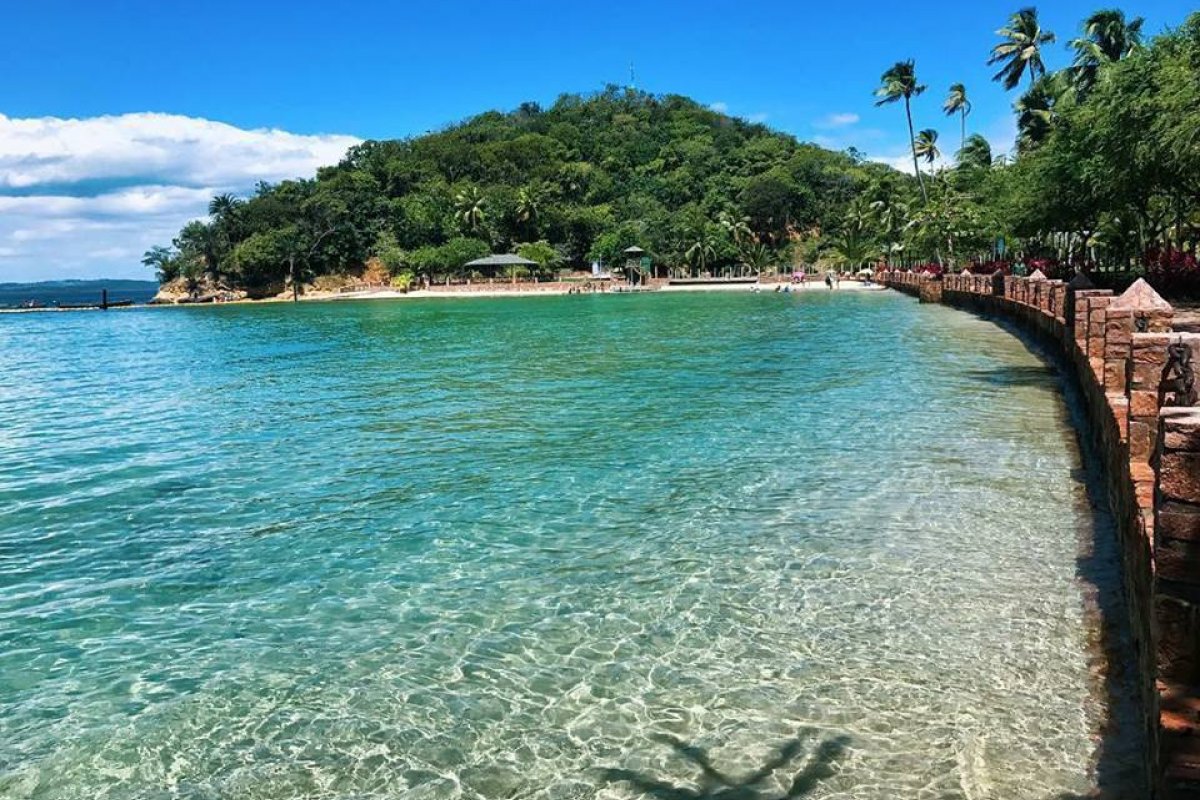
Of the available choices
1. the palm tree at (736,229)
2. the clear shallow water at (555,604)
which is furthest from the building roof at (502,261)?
the clear shallow water at (555,604)

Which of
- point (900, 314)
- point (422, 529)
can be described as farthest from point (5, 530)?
point (900, 314)

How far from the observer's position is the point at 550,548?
938cm

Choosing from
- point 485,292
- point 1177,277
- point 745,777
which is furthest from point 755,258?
point 745,777

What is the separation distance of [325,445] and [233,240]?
11379 cm

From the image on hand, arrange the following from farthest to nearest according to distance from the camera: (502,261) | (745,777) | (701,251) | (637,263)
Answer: (502,261), (637,263), (701,251), (745,777)

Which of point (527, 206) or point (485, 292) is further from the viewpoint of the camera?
point (527, 206)

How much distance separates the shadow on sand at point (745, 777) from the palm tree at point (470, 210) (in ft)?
380

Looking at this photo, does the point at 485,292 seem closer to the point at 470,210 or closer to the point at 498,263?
the point at 498,263

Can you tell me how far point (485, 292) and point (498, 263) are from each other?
17.7 ft

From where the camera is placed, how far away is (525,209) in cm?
11800

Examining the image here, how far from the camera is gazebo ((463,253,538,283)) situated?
4109 inches

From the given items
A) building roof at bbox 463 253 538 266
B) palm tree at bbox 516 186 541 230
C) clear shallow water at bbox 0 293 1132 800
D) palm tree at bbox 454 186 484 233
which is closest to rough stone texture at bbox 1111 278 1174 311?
clear shallow water at bbox 0 293 1132 800

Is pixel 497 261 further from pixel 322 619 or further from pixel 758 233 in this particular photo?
pixel 322 619

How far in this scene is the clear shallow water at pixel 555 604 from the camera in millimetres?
5492
